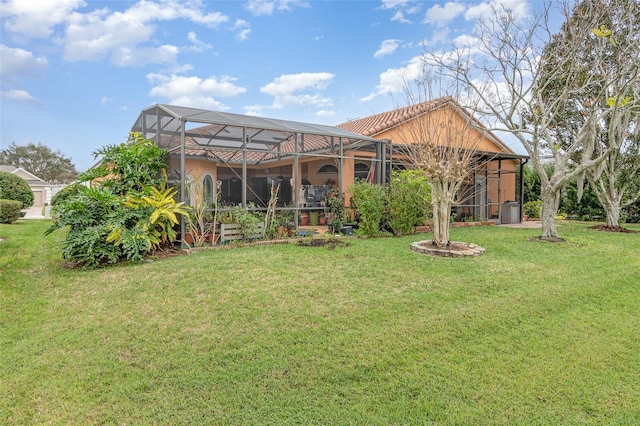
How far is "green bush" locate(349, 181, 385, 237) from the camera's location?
1016 cm

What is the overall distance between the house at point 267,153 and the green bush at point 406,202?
4.72 feet

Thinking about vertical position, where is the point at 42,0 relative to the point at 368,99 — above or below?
above

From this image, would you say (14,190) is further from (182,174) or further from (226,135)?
(182,174)

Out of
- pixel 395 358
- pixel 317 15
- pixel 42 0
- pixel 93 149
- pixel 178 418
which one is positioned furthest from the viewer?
pixel 317 15

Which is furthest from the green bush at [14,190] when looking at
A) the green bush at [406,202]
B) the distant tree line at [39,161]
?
the distant tree line at [39,161]

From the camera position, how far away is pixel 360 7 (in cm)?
1203

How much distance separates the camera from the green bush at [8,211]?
46.8 feet

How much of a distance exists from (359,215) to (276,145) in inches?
140

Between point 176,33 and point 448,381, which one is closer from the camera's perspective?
point 448,381

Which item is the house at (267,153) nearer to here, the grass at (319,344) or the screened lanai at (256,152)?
the screened lanai at (256,152)

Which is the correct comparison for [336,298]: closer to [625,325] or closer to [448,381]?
[448,381]

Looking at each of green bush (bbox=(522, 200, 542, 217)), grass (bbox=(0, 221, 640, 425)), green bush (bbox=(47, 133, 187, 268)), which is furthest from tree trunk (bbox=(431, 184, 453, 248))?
green bush (bbox=(522, 200, 542, 217))

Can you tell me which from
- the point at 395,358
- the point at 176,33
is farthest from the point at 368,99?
the point at 395,358

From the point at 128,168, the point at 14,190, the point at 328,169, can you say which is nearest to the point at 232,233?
the point at 128,168
